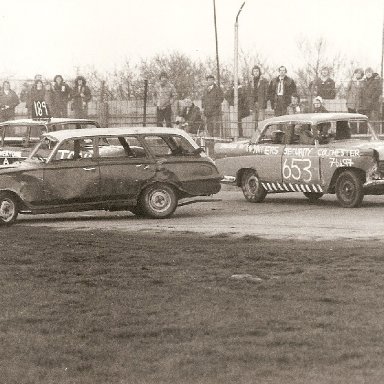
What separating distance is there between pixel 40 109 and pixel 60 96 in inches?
26.8

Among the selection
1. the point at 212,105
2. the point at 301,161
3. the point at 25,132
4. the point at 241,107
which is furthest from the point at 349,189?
the point at 241,107

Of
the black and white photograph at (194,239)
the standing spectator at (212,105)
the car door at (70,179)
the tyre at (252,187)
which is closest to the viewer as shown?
the black and white photograph at (194,239)

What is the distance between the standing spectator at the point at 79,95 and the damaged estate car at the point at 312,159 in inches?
342

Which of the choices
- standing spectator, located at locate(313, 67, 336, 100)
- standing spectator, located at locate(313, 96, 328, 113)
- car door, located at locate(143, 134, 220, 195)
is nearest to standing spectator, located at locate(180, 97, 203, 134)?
standing spectator, located at locate(313, 67, 336, 100)

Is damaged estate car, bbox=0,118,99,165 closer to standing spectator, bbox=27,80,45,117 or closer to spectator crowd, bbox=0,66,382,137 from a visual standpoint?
spectator crowd, bbox=0,66,382,137

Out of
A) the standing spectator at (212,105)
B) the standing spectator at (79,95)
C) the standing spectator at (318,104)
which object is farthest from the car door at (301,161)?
the standing spectator at (79,95)

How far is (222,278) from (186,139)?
767 cm

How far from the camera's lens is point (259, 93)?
1029 inches

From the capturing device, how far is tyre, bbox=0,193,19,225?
16294 mm

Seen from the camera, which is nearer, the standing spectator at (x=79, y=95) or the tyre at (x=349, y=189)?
the tyre at (x=349, y=189)

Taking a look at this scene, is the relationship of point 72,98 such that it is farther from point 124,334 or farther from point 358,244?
point 124,334

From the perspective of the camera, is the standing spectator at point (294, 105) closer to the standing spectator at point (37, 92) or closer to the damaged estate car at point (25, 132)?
the damaged estate car at point (25, 132)

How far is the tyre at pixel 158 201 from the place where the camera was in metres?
16.9

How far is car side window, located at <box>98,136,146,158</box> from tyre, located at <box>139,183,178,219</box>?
539mm
